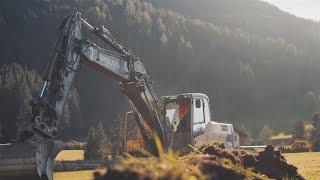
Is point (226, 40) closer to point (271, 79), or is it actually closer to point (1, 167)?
point (271, 79)

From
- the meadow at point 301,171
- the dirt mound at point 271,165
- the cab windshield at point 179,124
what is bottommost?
the meadow at point 301,171

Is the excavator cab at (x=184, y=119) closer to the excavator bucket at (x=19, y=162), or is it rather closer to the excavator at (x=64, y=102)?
the excavator at (x=64, y=102)

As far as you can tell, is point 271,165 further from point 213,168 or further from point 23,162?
point 23,162

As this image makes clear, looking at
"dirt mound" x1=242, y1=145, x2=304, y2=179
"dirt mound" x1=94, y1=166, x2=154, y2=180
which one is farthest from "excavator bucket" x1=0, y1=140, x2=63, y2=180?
"dirt mound" x1=94, y1=166, x2=154, y2=180

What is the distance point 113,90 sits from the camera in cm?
15525

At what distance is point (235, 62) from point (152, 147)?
15984 cm

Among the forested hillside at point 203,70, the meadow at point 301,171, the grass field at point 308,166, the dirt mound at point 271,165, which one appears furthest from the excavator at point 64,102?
the forested hillside at point 203,70

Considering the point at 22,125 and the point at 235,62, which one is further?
the point at 235,62

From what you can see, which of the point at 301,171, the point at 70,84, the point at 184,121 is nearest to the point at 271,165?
the point at 301,171

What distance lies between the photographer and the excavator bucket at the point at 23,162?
37.4ft

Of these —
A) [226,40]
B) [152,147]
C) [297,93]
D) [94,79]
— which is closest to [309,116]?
[297,93]

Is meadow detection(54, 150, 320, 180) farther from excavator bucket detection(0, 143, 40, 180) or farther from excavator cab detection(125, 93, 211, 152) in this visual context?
excavator cab detection(125, 93, 211, 152)

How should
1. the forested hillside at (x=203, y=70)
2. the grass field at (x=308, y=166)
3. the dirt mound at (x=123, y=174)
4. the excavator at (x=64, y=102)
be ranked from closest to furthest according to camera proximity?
the dirt mound at (x=123, y=174), the excavator at (x=64, y=102), the grass field at (x=308, y=166), the forested hillside at (x=203, y=70)

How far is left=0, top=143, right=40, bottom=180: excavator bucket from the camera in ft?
37.3
